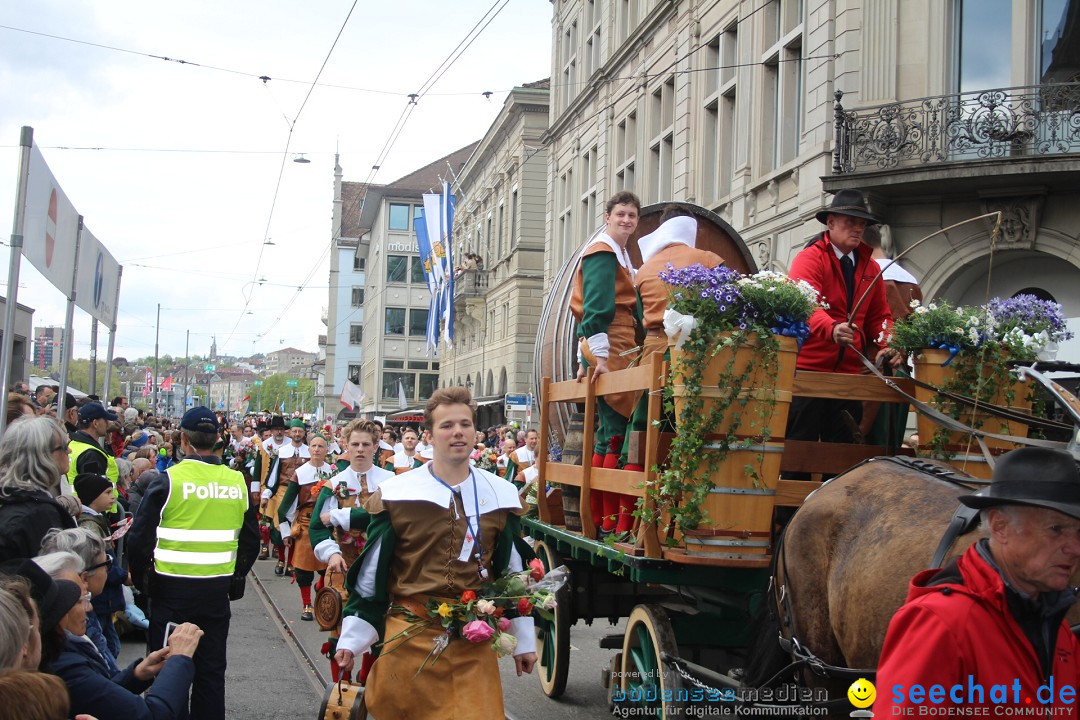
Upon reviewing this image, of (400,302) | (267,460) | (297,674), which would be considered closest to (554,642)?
(297,674)

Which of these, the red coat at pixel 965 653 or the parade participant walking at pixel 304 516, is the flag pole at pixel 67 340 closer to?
the parade participant walking at pixel 304 516

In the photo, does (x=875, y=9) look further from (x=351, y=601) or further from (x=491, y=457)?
(x=351, y=601)

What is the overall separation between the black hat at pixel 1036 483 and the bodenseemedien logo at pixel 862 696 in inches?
66.0

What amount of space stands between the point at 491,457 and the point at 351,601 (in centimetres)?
1358

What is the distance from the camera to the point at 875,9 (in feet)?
53.3

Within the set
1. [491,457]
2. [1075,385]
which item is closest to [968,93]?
[491,457]

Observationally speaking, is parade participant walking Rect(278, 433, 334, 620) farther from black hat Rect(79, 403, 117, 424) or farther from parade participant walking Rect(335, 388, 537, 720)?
parade participant walking Rect(335, 388, 537, 720)

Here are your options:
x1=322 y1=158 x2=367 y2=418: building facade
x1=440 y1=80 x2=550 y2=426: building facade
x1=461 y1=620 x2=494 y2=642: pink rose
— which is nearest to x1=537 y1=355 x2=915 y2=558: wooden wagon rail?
x1=461 y1=620 x2=494 y2=642: pink rose

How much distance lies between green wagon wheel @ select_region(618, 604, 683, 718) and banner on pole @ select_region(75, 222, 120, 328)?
734 centimetres

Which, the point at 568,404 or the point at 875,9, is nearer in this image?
the point at 568,404

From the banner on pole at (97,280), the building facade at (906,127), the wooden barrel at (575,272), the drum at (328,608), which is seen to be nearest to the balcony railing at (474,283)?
the building facade at (906,127)

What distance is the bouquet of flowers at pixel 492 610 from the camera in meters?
4.53

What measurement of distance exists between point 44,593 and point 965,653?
266cm

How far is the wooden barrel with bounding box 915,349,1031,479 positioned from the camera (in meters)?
5.33
